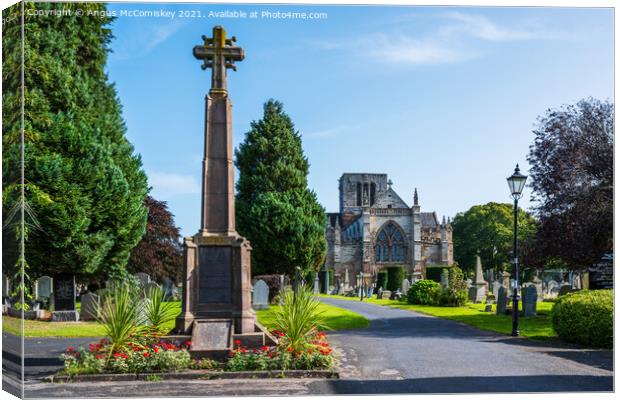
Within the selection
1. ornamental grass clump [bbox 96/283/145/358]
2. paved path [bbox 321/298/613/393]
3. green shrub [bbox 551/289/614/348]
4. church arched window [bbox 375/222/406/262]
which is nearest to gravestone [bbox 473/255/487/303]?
paved path [bbox 321/298/613/393]

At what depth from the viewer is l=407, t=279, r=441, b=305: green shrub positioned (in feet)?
102

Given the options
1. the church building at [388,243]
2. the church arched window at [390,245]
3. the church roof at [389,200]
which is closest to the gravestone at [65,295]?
the church building at [388,243]

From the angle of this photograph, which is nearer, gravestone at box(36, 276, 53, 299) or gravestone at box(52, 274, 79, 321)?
gravestone at box(52, 274, 79, 321)

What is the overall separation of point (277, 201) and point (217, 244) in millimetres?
17792

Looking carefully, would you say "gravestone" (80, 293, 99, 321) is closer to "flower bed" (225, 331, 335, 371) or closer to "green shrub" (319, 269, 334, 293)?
"flower bed" (225, 331, 335, 371)

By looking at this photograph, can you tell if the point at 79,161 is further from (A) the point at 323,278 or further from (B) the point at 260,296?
(A) the point at 323,278

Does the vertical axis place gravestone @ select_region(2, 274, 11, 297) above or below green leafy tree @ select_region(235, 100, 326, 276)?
below

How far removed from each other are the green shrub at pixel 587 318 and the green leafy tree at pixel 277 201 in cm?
1618

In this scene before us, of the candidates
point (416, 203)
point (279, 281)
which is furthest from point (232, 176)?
point (416, 203)

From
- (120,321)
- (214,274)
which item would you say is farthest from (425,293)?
(120,321)

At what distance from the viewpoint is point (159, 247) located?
34906mm

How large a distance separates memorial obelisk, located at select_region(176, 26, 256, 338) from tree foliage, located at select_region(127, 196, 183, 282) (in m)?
21.0

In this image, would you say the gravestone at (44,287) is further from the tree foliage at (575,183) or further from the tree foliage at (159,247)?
the tree foliage at (575,183)

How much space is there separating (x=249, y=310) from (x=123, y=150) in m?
11.3
